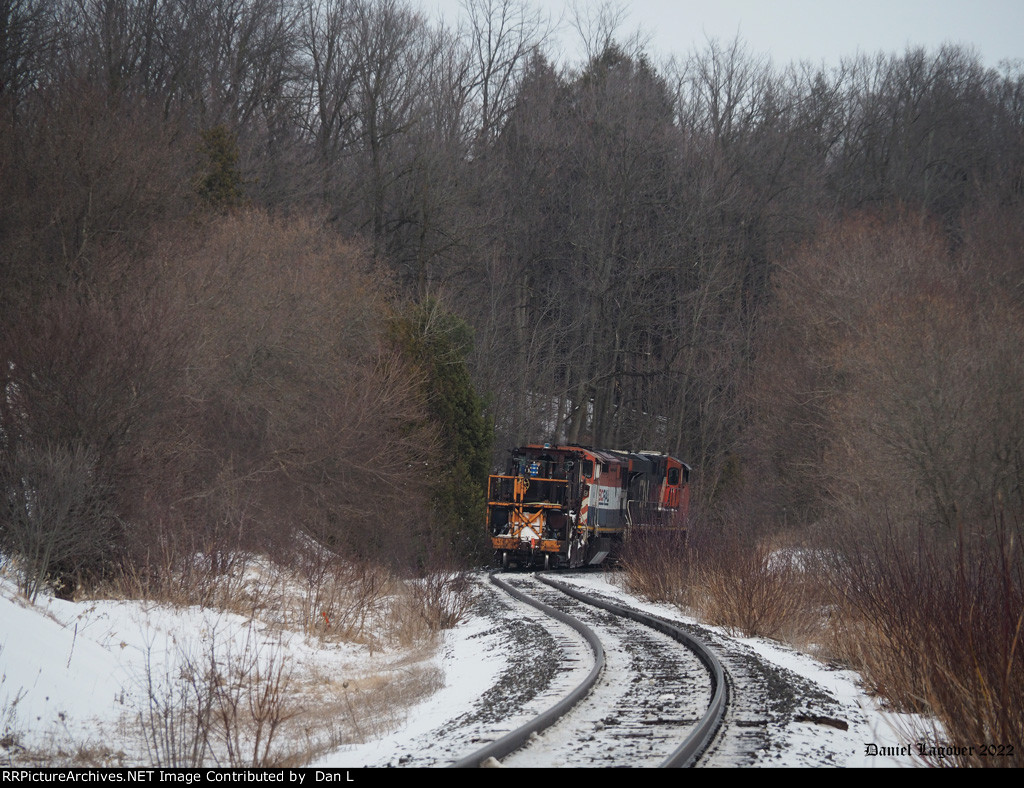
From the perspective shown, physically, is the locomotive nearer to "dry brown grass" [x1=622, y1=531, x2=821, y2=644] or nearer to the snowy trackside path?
"dry brown grass" [x1=622, y1=531, x2=821, y2=644]

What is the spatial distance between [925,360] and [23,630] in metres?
23.0

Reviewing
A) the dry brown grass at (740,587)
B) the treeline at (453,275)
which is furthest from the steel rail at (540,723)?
the treeline at (453,275)

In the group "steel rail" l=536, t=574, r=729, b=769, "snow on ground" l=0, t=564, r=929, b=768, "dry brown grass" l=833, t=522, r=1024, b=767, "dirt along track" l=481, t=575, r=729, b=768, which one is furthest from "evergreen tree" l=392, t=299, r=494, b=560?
"dry brown grass" l=833, t=522, r=1024, b=767

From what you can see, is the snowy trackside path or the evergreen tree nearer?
the snowy trackside path

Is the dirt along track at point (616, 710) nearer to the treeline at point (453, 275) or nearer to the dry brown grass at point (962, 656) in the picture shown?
the dry brown grass at point (962, 656)

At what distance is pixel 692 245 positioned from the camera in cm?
5038

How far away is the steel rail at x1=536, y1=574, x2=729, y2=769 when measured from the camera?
768 centimetres

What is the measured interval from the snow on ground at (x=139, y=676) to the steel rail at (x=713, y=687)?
2.15 ft

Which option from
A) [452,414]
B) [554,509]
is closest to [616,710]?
[554,509]

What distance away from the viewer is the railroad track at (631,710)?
7.69 m

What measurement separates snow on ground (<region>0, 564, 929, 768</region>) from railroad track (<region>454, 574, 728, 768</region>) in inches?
35.9

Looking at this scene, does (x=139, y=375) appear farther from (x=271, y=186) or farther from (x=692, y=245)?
(x=692, y=245)
